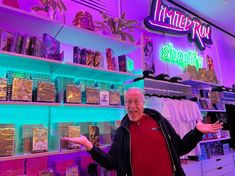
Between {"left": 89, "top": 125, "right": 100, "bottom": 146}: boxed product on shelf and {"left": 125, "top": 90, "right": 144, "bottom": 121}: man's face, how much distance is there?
574 millimetres

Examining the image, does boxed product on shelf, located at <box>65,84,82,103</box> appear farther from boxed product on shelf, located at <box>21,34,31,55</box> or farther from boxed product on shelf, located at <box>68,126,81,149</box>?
boxed product on shelf, located at <box>21,34,31,55</box>

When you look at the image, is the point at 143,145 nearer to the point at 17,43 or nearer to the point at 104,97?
the point at 104,97

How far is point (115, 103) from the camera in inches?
101

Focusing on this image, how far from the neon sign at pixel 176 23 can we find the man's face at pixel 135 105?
96.4 inches

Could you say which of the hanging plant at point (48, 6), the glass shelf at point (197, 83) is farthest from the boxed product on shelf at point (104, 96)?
the glass shelf at point (197, 83)

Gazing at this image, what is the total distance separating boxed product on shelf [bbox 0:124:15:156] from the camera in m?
1.70

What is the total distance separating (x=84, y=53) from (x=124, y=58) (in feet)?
1.91

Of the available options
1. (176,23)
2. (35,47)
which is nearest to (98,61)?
(35,47)

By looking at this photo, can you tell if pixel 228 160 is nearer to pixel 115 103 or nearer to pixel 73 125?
pixel 115 103

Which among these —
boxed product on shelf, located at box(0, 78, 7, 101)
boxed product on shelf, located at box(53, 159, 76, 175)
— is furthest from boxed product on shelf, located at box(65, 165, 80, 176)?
boxed product on shelf, located at box(0, 78, 7, 101)

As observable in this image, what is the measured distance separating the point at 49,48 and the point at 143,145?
1.31 metres

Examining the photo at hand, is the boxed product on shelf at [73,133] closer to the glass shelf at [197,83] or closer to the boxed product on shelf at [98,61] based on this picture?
the boxed product on shelf at [98,61]

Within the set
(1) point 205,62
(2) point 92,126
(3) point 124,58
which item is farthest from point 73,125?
(1) point 205,62

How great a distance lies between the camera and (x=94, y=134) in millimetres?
2334
